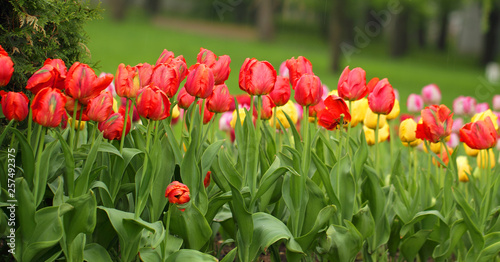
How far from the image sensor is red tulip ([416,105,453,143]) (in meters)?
2.32

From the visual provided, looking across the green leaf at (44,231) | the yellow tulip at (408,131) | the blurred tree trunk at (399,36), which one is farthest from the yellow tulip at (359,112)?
the blurred tree trunk at (399,36)

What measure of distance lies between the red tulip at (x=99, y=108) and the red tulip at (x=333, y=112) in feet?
2.48

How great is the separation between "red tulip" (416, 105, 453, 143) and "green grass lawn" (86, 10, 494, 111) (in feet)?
30.8

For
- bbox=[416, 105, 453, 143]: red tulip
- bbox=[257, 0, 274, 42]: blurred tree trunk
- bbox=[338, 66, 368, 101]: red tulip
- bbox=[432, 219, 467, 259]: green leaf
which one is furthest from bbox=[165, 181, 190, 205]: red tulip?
bbox=[257, 0, 274, 42]: blurred tree trunk

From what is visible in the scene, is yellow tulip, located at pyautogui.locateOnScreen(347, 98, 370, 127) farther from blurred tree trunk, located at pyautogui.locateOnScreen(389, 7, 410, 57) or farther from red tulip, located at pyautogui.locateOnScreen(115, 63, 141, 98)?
blurred tree trunk, located at pyautogui.locateOnScreen(389, 7, 410, 57)

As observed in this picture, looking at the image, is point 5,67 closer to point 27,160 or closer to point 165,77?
point 27,160

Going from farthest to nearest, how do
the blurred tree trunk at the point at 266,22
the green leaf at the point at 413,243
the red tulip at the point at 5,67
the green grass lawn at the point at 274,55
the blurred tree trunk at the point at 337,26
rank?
the blurred tree trunk at the point at 266,22, the green grass lawn at the point at 274,55, the blurred tree trunk at the point at 337,26, the green leaf at the point at 413,243, the red tulip at the point at 5,67

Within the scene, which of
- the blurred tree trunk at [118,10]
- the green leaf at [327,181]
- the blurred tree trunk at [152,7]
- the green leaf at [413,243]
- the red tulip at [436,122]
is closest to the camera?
the green leaf at [327,181]

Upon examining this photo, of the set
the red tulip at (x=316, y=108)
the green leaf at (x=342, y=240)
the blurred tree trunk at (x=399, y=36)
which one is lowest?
the blurred tree trunk at (x=399, y=36)

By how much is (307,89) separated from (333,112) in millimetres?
154

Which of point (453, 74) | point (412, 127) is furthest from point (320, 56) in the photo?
point (412, 127)

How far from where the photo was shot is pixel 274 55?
18172 mm

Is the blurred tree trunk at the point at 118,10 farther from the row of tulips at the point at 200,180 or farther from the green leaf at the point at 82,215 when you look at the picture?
the green leaf at the point at 82,215

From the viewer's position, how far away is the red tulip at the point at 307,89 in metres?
2.11
